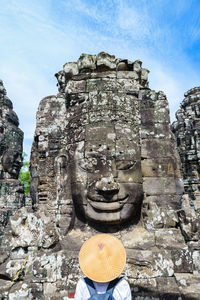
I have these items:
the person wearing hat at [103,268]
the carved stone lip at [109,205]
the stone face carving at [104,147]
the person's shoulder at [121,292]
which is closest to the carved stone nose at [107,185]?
the stone face carving at [104,147]

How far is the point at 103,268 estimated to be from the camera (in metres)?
1.74

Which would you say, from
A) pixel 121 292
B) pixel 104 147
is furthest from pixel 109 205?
pixel 121 292

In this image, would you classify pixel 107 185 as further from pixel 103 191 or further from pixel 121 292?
pixel 121 292

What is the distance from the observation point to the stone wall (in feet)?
10.5

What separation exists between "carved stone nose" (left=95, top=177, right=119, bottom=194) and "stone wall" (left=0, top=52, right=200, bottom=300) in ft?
0.05

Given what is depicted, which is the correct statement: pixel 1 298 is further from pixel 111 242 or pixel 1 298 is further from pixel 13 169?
pixel 13 169

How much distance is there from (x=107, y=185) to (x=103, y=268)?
183cm

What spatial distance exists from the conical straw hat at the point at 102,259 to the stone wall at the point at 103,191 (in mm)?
1640

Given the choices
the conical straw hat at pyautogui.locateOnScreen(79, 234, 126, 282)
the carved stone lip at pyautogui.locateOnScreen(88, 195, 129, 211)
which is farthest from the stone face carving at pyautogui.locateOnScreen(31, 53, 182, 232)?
the conical straw hat at pyautogui.locateOnScreen(79, 234, 126, 282)

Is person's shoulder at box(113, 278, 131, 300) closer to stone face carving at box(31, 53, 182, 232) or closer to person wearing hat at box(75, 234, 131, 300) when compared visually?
person wearing hat at box(75, 234, 131, 300)

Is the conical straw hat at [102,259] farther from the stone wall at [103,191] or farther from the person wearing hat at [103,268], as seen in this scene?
the stone wall at [103,191]

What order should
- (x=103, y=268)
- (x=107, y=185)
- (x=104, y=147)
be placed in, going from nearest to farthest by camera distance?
(x=103, y=268) → (x=107, y=185) → (x=104, y=147)

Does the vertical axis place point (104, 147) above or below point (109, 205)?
above

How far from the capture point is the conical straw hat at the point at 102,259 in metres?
1.73
